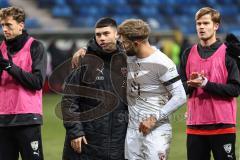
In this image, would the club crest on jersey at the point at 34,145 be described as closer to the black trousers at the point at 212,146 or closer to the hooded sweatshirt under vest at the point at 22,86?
the hooded sweatshirt under vest at the point at 22,86

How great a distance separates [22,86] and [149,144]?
4.54 feet

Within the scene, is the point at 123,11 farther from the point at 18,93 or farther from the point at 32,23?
the point at 18,93

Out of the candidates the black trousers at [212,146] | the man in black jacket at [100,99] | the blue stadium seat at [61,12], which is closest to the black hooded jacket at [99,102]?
the man in black jacket at [100,99]

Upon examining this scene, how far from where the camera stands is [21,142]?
20.6 feet

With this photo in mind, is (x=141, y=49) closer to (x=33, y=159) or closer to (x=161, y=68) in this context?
(x=161, y=68)

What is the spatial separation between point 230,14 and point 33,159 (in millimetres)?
25055

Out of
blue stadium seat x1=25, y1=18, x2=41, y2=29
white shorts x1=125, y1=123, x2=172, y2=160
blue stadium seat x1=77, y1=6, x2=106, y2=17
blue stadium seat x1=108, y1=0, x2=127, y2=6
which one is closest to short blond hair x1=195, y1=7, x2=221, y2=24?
white shorts x1=125, y1=123, x2=172, y2=160

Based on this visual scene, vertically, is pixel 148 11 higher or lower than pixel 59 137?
higher

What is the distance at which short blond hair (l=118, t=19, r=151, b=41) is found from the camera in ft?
18.0

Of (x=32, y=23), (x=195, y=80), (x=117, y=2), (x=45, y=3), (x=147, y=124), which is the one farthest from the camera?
(x=117, y=2)

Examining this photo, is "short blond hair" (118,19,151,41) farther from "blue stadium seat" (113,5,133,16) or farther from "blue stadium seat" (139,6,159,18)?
"blue stadium seat" (139,6,159,18)

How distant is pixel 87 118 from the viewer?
19.1ft

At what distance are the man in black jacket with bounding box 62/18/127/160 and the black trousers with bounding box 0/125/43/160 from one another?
0.52 metres

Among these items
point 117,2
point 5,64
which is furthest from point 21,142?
point 117,2
